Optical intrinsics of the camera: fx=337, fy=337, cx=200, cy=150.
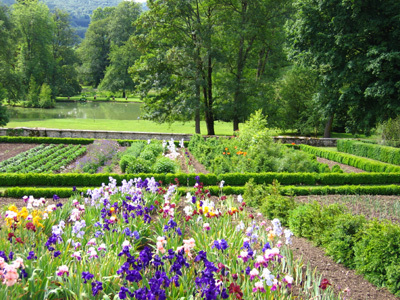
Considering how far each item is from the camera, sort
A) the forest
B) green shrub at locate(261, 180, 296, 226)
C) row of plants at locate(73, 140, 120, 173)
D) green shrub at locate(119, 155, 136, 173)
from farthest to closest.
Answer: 1. the forest
2. row of plants at locate(73, 140, 120, 173)
3. green shrub at locate(119, 155, 136, 173)
4. green shrub at locate(261, 180, 296, 226)

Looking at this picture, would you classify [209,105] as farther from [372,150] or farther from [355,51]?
[372,150]

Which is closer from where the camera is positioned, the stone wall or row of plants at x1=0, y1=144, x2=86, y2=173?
row of plants at x1=0, y1=144, x2=86, y2=173

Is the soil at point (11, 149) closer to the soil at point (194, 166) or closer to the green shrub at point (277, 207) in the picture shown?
the soil at point (194, 166)

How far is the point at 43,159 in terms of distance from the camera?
12367mm

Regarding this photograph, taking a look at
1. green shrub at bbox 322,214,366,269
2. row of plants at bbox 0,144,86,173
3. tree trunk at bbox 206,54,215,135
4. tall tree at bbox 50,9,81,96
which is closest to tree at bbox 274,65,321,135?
tree trunk at bbox 206,54,215,135

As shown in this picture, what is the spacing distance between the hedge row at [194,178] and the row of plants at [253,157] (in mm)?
736

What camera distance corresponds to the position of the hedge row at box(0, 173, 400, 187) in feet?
30.7

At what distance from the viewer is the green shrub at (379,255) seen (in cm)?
448

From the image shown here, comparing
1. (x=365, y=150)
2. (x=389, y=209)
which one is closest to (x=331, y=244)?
(x=389, y=209)

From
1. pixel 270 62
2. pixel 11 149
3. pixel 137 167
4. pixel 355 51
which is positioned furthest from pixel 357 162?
pixel 270 62

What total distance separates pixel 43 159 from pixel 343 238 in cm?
1070

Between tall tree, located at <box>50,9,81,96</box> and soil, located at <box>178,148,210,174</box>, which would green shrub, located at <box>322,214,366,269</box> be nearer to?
soil, located at <box>178,148,210,174</box>

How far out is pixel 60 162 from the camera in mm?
12086

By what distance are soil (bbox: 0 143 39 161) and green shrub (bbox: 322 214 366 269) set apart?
12068 mm
